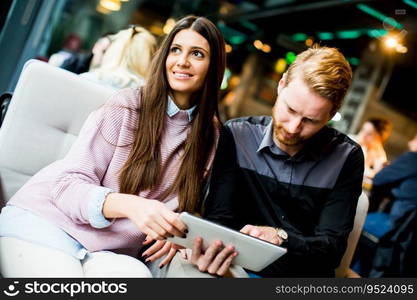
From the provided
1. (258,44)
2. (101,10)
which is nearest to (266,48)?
(258,44)

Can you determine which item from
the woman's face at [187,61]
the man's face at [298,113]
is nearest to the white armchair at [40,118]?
the woman's face at [187,61]

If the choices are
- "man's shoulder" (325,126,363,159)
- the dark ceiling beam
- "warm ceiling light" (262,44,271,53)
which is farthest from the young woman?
"warm ceiling light" (262,44,271,53)

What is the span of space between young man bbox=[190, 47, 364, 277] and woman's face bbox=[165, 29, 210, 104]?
271 millimetres

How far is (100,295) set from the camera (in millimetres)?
1162

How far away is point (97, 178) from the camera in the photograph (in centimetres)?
146

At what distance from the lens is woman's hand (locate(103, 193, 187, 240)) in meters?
1.15

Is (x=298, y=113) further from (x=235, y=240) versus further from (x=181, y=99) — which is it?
(x=235, y=240)

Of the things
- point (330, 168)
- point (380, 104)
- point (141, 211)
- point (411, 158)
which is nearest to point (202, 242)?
point (141, 211)

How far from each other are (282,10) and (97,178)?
7.02 m

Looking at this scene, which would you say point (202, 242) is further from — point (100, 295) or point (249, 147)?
point (249, 147)

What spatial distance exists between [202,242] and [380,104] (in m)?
7.98

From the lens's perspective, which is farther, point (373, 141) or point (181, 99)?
point (373, 141)
